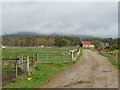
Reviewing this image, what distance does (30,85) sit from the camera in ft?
46.3

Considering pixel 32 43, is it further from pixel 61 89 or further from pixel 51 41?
pixel 61 89

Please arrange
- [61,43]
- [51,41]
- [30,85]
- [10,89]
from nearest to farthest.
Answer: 1. [10,89]
2. [30,85]
3. [61,43]
4. [51,41]

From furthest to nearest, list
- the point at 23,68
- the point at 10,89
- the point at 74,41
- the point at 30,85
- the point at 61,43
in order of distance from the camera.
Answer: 1. the point at 74,41
2. the point at 61,43
3. the point at 23,68
4. the point at 30,85
5. the point at 10,89

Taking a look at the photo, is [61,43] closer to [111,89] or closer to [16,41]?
[16,41]

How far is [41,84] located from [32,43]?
166m

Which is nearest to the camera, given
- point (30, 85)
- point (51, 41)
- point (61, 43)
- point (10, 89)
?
point (10, 89)

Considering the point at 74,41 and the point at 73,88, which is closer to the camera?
the point at 73,88

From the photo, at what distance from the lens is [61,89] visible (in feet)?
42.7

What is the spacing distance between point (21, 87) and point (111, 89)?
13.2ft

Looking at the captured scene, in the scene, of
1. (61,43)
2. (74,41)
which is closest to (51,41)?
(61,43)

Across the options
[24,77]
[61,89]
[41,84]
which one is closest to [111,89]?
[61,89]

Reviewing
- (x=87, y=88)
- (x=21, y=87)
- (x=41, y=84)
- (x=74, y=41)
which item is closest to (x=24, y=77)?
(x=41, y=84)

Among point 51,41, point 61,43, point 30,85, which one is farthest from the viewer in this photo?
point 51,41

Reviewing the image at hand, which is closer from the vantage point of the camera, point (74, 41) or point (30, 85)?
point (30, 85)
